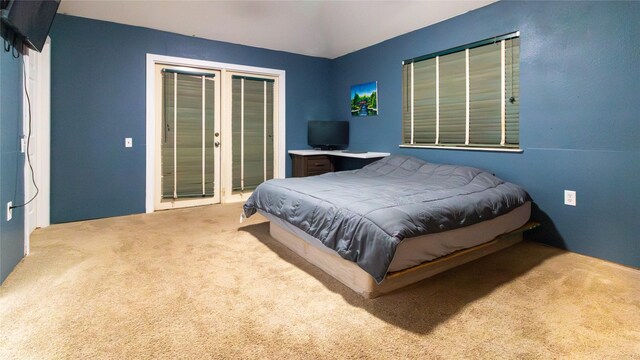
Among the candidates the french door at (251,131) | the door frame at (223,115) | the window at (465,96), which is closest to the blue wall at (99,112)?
the door frame at (223,115)

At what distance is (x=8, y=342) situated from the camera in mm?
1576

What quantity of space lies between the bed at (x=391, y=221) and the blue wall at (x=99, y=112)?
74.0 inches

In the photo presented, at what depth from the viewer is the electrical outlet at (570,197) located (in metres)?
2.88

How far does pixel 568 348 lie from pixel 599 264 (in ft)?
4.82

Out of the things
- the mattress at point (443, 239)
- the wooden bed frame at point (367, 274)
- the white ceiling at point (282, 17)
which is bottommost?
Result: the wooden bed frame at point (367, 274)

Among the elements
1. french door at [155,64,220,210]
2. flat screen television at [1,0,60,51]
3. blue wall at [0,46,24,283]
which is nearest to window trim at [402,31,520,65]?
french door at [155,64,220,210]

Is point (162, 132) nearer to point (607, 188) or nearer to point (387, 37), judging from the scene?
point (387, 37)

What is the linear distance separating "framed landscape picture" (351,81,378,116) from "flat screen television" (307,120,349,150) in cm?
29

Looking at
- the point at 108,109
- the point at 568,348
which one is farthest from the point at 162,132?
A: the point at 568,348

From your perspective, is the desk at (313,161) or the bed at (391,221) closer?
the bed at (391,221)

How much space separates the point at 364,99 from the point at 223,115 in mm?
2003

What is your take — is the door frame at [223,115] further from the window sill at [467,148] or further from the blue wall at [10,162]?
the window sill at [467,148]

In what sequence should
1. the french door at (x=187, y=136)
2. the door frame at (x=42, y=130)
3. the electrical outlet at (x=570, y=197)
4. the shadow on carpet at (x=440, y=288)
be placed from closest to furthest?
the shadow on carpet at (x=440, y=288), the electrical outlet at (x=570, y=197), the door frame at (x=42, y=130), the french door at (x=187, y=136)

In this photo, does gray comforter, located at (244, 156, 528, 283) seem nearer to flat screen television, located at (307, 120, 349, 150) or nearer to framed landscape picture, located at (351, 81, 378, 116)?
framed landscape picture, located at (351, 81, 378, 116)
